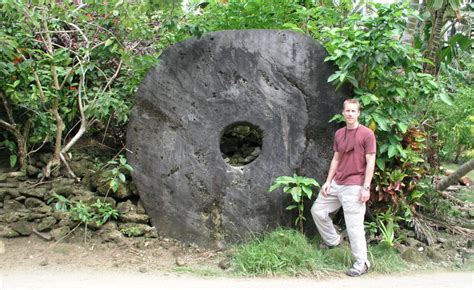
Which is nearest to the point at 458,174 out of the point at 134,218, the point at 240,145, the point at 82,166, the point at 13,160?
the point at 240,145

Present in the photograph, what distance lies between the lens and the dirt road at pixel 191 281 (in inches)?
127

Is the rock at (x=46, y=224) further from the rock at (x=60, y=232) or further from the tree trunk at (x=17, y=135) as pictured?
the tree trunk at (x=17, y=135)

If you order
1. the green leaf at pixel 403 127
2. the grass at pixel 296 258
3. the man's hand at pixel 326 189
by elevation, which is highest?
the green leaf at pixel 403 127

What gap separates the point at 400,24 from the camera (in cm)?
378

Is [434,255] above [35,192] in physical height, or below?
below

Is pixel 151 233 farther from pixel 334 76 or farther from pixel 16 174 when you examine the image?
pixel 334 76

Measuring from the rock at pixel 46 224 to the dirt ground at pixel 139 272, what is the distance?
0.28 feet

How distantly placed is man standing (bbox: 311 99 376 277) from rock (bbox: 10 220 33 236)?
2535mm

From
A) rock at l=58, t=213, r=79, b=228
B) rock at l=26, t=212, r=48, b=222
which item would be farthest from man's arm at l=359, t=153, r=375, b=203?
rock at l=26, t=212, r=48, b=222

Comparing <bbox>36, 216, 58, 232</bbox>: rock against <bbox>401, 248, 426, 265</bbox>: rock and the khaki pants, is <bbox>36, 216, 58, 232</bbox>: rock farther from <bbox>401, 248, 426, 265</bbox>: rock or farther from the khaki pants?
<bbox>401, 248, 426, 265</bbox>: rock

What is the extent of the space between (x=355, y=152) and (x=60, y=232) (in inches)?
101

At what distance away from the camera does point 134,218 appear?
422 centimetres

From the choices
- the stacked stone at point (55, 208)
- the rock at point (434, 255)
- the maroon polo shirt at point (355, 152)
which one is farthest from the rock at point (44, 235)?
the rock at point (434, 255)

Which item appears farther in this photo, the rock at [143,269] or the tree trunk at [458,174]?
the tree trunk at [458,174]
